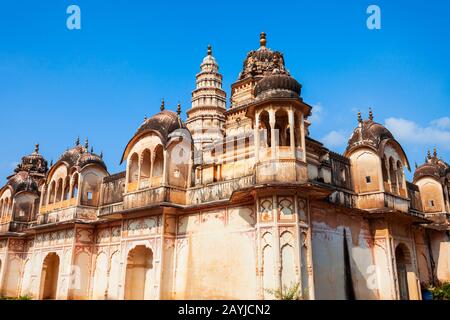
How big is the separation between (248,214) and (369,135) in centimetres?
801

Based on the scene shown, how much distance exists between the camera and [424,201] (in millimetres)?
24547

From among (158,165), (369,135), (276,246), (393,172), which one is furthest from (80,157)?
(393,172)

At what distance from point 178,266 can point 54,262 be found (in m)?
12.6

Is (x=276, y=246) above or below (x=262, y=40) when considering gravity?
below

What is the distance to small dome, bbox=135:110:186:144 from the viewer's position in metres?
17.5

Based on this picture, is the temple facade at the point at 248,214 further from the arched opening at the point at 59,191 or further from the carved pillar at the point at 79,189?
the arched opening at the point at 59,191

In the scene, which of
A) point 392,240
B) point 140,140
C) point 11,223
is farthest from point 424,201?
point 11,223

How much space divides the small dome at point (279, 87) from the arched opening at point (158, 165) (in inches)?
220

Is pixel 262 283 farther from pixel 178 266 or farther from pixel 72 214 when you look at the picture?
pixel 72 214

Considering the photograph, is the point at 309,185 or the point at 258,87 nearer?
the point at 309,185

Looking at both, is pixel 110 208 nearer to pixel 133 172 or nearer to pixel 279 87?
pixel 133 172

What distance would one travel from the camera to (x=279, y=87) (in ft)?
47.5

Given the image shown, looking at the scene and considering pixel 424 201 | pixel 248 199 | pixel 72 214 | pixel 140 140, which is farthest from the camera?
pixel 424 201

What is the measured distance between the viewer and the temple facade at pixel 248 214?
533 inches
